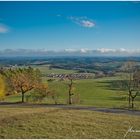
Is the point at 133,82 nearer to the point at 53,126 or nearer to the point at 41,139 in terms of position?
the point at 53,126

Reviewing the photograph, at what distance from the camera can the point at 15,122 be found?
13.0m

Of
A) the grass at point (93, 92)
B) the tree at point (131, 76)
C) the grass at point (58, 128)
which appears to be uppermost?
the tree at point (131, 76)

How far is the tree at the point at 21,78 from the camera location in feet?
104

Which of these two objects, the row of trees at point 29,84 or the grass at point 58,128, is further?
the row of trees at point 29,84

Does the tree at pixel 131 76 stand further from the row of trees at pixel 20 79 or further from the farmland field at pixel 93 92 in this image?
the row of trees at pixel 20 79

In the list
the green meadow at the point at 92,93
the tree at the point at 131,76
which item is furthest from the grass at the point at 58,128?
the green meadow at the point at 92,93

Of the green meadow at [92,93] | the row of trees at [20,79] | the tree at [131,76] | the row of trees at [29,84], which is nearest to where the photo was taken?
the tree at [131,76]

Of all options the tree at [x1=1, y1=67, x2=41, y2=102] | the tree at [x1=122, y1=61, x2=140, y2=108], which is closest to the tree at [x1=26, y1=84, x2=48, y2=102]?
the tree at [x1=1, y1=67, x2=41, y2=102]

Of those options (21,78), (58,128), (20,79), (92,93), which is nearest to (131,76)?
(21,78)

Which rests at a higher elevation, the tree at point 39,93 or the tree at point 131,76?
the tree at point 131,76

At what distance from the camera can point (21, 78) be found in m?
31.7

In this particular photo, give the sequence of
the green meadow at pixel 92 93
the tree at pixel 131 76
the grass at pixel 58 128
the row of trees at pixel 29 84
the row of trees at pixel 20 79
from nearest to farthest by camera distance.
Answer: the grass at pixel 58 128 < the tree at pixel 131 76 < the row of trees at pixel 29 84 < the row of trees at pixel 20 79 < the green meadow at pixel 92 93

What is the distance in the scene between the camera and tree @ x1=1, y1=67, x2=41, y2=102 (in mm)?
31797

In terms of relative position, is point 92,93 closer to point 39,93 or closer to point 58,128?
point 39,93
